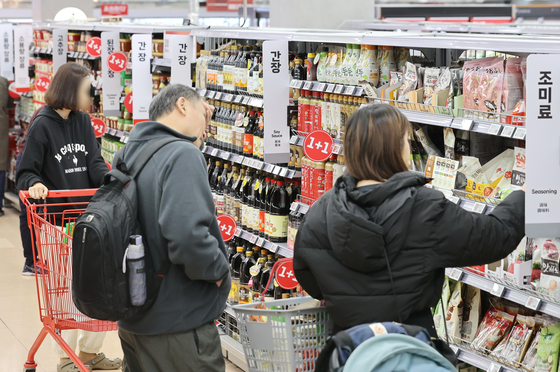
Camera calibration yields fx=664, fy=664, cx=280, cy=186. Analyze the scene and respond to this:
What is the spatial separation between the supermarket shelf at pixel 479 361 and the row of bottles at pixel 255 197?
165cm

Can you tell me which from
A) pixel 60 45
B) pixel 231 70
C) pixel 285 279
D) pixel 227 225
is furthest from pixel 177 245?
pixel 60 45

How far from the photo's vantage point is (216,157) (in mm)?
5488

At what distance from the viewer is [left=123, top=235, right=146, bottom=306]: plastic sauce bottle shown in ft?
8.09

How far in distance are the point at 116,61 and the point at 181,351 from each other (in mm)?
4358


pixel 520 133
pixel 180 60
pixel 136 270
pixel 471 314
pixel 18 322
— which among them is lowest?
pixel 18 322

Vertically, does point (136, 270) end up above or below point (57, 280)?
above

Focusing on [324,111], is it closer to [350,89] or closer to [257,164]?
[350,89]

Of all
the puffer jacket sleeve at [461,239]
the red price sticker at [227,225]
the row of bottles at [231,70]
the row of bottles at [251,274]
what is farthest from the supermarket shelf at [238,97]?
the puffer jacket sleeve at [461,239]

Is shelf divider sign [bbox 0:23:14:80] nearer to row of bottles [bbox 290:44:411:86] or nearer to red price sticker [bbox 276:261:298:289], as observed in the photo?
row of bottles [bbox 290:44:411:86]

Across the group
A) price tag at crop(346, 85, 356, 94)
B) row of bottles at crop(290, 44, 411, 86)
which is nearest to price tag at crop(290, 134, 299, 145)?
row of bottles at crop(290, 44, 411, 86)

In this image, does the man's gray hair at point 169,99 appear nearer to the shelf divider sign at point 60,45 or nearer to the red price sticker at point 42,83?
the shelf divider sign at point 60,45

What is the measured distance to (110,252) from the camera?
96.4 inches

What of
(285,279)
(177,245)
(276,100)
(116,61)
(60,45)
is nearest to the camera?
(177,245)

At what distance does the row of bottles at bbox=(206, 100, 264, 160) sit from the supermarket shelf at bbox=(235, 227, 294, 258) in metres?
0.57
